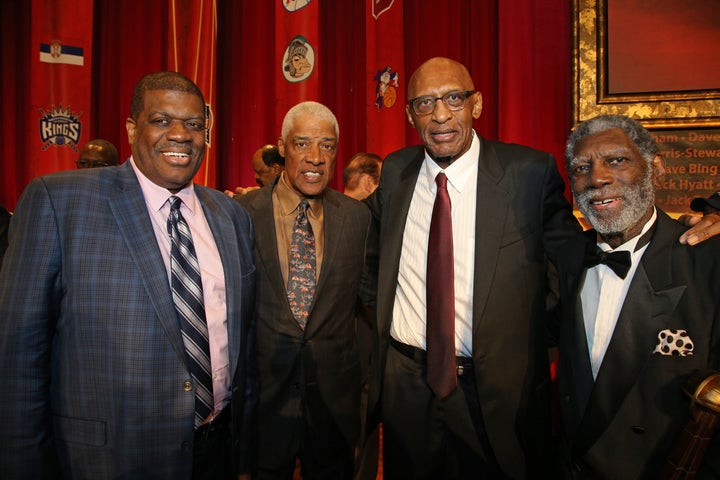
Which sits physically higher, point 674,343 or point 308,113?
point 308,113

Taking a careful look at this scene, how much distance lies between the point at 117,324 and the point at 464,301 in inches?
47.0

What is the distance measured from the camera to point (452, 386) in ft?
6.13

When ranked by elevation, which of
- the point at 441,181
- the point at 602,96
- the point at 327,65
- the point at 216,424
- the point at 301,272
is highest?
the point at 327,65

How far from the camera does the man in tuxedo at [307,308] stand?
220cm

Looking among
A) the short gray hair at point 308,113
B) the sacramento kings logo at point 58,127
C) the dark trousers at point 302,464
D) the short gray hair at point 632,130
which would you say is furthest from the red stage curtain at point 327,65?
the dark trousers at point 302,464

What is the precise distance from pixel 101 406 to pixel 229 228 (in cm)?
69

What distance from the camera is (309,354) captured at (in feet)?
7.21

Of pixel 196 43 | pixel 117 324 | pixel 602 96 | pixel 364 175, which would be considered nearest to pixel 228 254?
pixel 117 324

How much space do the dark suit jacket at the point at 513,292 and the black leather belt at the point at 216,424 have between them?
2.33ft

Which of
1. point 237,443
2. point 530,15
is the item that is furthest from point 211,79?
point 237,443

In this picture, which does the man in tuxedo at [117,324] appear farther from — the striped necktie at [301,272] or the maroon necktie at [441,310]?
the maroon necktie at [441,310]

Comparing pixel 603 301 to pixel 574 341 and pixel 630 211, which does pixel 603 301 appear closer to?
pixel 574 341

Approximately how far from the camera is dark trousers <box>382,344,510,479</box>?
1903 millimetres

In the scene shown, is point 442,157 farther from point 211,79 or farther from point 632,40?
point 211,79
